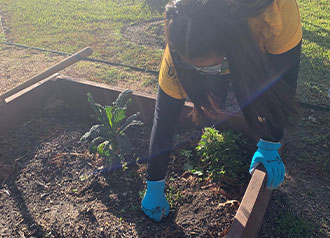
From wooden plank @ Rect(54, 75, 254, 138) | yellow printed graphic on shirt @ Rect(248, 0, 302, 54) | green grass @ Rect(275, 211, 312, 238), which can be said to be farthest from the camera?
wooden plank @ Rect(54, 75, 254, 138)

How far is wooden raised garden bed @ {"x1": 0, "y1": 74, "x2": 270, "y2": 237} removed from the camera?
6.21 feet

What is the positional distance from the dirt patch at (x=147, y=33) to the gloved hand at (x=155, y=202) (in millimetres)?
3179

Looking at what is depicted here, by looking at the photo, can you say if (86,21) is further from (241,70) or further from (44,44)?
(241,70)

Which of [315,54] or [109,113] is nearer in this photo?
[109,113]

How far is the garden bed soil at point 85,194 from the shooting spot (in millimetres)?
1923

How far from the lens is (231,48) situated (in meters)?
1.20

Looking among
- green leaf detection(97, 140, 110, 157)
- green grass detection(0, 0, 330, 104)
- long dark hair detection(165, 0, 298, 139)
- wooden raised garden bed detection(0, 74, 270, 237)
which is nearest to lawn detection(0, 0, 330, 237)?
green grass detection(0, 0, 330, 104)

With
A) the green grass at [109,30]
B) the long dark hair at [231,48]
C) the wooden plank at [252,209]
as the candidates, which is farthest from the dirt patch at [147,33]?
the long dark hair at [231,48]

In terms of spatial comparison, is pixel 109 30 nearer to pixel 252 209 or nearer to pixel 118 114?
pixel 118 114

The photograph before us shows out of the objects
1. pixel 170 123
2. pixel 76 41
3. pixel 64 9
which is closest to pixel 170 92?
pixel 170 123

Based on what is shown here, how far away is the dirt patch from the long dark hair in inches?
135

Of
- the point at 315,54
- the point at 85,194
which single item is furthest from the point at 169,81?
the point at 315,54

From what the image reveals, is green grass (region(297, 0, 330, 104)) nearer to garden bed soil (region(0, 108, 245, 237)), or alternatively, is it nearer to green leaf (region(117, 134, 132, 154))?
garden bed soil (region(0, 108, 245, 237))

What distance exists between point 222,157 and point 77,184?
1075mm
